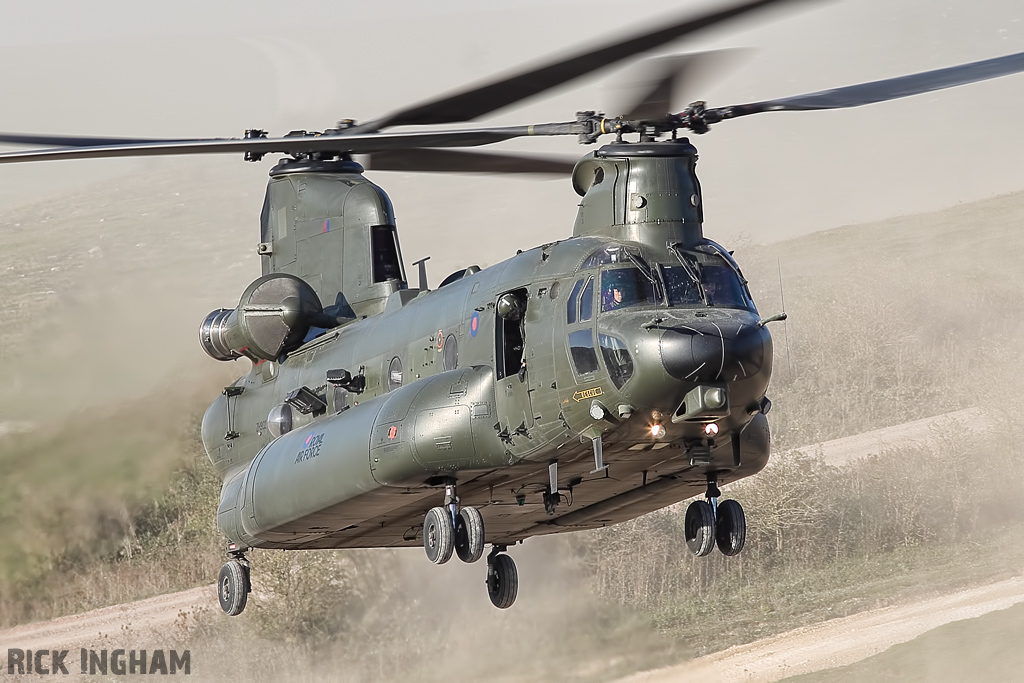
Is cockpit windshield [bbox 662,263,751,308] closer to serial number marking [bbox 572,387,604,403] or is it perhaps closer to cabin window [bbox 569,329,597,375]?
cabin window [bbox 569,329,597,375]

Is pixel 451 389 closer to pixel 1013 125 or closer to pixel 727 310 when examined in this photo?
pixel 727 310

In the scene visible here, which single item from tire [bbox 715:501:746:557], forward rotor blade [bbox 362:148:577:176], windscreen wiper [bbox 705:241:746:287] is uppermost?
forward rotor blade [bbox 362:148:577:176]

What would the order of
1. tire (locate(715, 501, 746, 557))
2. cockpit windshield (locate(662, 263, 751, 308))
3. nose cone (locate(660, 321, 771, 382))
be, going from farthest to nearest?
1. tire (locate(715, 501, 746, 557))
2. cockpit windshield (locate(662, 263, 751, 308))
3. nose cone (locate(660, 321, 771, 382))

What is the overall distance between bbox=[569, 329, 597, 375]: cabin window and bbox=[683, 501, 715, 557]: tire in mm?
2350

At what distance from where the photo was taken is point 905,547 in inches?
1142

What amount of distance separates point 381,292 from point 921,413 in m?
21.4

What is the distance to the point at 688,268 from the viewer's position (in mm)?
11758

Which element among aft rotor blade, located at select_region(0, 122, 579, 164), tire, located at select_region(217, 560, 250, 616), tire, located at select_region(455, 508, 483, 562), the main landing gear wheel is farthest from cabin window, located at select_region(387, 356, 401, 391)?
tire, located at select_region(217, 560, 250, 616)

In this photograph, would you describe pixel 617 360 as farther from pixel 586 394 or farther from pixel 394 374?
pixel 394 374

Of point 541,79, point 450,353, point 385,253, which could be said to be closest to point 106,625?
point 385,253

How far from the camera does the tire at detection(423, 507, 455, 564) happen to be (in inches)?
495

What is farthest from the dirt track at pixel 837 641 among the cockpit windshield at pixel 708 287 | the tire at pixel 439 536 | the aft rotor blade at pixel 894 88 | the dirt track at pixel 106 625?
the aft rotor blade at pixel 894 88

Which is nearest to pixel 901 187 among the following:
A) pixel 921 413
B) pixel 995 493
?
pixel 921 413

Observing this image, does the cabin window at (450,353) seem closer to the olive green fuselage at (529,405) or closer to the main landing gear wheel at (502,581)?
the olive green fuselage at (529,405)
